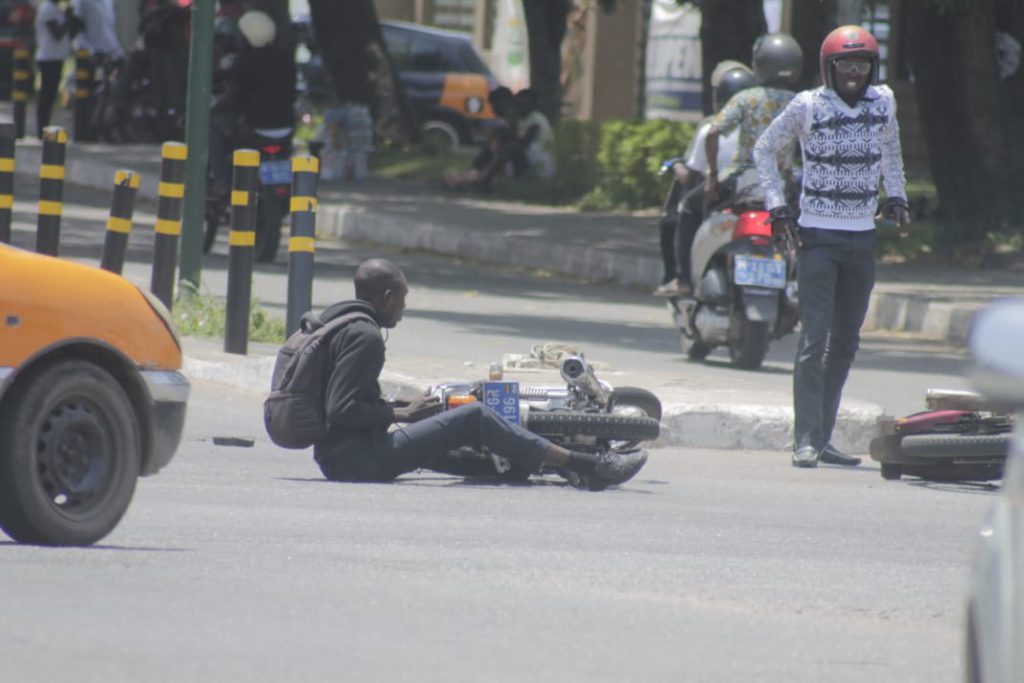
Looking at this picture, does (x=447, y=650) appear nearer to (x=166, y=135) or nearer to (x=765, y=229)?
(x=765, y=229)

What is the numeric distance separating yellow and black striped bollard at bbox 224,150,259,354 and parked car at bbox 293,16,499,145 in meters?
20.9

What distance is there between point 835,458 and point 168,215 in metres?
4.39

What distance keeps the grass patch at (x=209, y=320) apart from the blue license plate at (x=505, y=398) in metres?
4.49

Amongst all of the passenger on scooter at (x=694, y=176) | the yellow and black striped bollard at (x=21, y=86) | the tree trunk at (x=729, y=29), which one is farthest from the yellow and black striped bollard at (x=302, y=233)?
the yellow and black striped bollard at (x=21, y=86)

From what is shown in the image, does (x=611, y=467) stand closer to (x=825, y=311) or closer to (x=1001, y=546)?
(x=825, y=311)

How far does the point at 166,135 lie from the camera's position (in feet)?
89.0

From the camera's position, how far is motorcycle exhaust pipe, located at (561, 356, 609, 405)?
816 centimetres

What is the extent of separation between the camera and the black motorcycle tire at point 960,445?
819cm

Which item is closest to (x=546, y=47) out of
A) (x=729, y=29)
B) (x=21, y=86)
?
(x=21, y=86)

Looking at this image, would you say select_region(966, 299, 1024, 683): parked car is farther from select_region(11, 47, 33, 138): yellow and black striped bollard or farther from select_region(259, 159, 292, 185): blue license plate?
select_region(11, 47, 33, 138): yellow and black striped bollard

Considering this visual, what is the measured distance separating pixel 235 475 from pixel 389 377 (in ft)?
7.45

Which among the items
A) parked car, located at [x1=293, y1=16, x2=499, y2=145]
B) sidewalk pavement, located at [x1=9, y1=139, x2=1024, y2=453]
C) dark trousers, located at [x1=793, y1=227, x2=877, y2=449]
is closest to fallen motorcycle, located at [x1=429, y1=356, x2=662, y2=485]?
dark trousers, located at [x1=793, y1=227, x2=877, y2=449]

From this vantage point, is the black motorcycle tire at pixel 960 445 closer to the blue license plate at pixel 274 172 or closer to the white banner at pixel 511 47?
the blue license plate at pixel 274 172

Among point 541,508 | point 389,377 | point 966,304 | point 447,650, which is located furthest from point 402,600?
point 966,304
